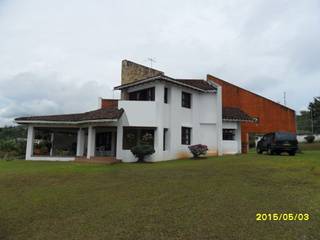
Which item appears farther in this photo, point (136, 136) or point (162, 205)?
point (136, 136)

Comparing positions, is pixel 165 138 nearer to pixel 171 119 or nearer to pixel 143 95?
pixel 171 119

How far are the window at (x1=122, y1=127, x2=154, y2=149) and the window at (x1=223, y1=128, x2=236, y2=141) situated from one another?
7.99 meters

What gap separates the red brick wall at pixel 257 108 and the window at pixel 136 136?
16117 mm

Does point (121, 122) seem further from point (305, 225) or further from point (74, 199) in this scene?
point (305, 225)

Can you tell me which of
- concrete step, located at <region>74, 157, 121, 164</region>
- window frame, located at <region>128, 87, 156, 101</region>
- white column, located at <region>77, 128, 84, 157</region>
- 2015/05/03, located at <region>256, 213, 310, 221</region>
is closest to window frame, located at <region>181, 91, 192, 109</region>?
window frame, located at <region>128, 87, 156, 101</region>

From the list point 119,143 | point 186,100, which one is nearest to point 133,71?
point 186,100


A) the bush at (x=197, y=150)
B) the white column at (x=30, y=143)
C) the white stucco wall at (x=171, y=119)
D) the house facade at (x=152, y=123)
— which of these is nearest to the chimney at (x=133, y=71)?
the house facade at (x=152, y=123)

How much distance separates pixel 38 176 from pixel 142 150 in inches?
341

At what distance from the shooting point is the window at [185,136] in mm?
26270

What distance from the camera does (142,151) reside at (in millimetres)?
22891

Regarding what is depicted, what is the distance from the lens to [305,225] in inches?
287

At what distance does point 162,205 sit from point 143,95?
1758 centimetres

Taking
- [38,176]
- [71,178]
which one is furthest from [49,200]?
[38,176]

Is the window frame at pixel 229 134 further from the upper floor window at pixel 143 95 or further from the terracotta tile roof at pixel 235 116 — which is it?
the upper floor window at pixel 143 95
